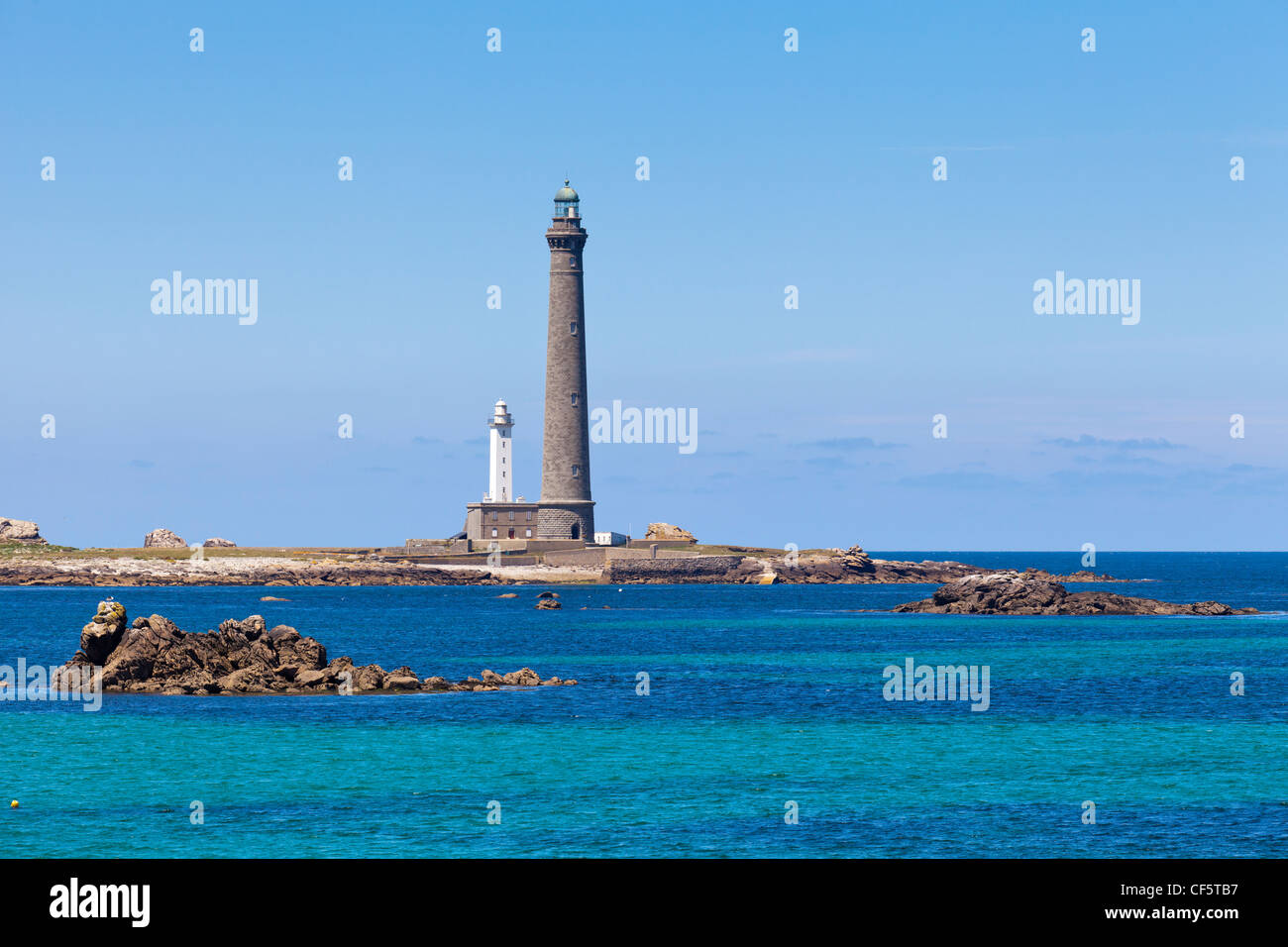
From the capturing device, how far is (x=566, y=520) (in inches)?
6299

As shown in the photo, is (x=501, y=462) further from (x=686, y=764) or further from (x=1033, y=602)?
(x=686, y=764)

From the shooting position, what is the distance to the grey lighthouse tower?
490 ft

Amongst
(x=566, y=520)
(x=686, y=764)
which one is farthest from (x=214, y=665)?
(x=566, y=520)

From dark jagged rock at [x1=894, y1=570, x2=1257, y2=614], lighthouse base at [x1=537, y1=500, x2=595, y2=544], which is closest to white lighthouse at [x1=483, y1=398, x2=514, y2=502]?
lighthouse base at [x1=537, y1=500, x2=595, y2=544]

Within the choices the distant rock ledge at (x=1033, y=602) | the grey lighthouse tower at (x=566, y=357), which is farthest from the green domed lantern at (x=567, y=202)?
the distant rock ledge at (x=1033, y=602)

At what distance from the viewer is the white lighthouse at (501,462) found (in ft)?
538

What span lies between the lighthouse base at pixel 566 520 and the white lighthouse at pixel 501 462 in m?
6.27

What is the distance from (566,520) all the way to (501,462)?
1145 centimetres

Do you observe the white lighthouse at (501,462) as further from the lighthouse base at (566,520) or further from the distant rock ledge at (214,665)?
the distant rock ledge at (214,665)

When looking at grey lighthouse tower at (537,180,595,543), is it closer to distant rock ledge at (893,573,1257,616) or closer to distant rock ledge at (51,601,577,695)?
distant rock ledge at (893,573,1257,616)

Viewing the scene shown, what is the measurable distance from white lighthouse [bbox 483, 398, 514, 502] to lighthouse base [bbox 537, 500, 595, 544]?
6.27m

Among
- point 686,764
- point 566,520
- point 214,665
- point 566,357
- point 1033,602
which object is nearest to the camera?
point 686,764
